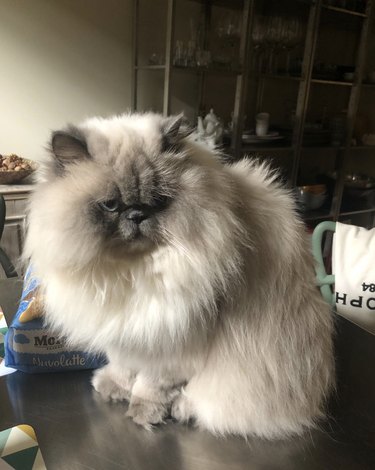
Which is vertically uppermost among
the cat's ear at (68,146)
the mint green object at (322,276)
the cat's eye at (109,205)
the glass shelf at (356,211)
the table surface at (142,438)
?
the cat's ear at (68,146)

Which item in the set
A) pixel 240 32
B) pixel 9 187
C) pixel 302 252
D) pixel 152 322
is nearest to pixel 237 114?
pixel 240 32

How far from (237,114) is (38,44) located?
124 cm

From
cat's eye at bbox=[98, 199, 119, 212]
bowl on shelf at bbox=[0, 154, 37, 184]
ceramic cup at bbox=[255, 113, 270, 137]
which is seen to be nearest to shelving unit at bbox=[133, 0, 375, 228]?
ceramic cup at bbox=[255, 113, 270, 137]

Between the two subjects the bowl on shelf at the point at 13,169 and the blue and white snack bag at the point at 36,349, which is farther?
the bowl on shelf at the point at 13,169

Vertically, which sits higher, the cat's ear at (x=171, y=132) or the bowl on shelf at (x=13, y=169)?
the cat's ear at (x=171, y=132)

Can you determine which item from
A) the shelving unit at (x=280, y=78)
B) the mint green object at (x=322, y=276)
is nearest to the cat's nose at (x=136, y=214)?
the mint green object at (x=322, y=276)

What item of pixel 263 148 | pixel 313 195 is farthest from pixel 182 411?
pixel 313 195

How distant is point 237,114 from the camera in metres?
2.66

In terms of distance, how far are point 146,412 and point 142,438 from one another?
2.0 inches

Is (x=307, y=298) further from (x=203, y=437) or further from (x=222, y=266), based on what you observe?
(x=203, y=437)

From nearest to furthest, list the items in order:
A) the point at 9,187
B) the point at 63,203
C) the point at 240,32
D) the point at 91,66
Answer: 1. the point at 63,203
2. the point at 9,187
3. the point at 91,66
4. the point at 240,32

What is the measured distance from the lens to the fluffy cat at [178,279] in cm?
73

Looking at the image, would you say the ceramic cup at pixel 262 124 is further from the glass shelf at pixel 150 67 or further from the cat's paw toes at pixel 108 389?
the cat's paw toes at pixel 108 389

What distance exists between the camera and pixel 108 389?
2.87 ft
